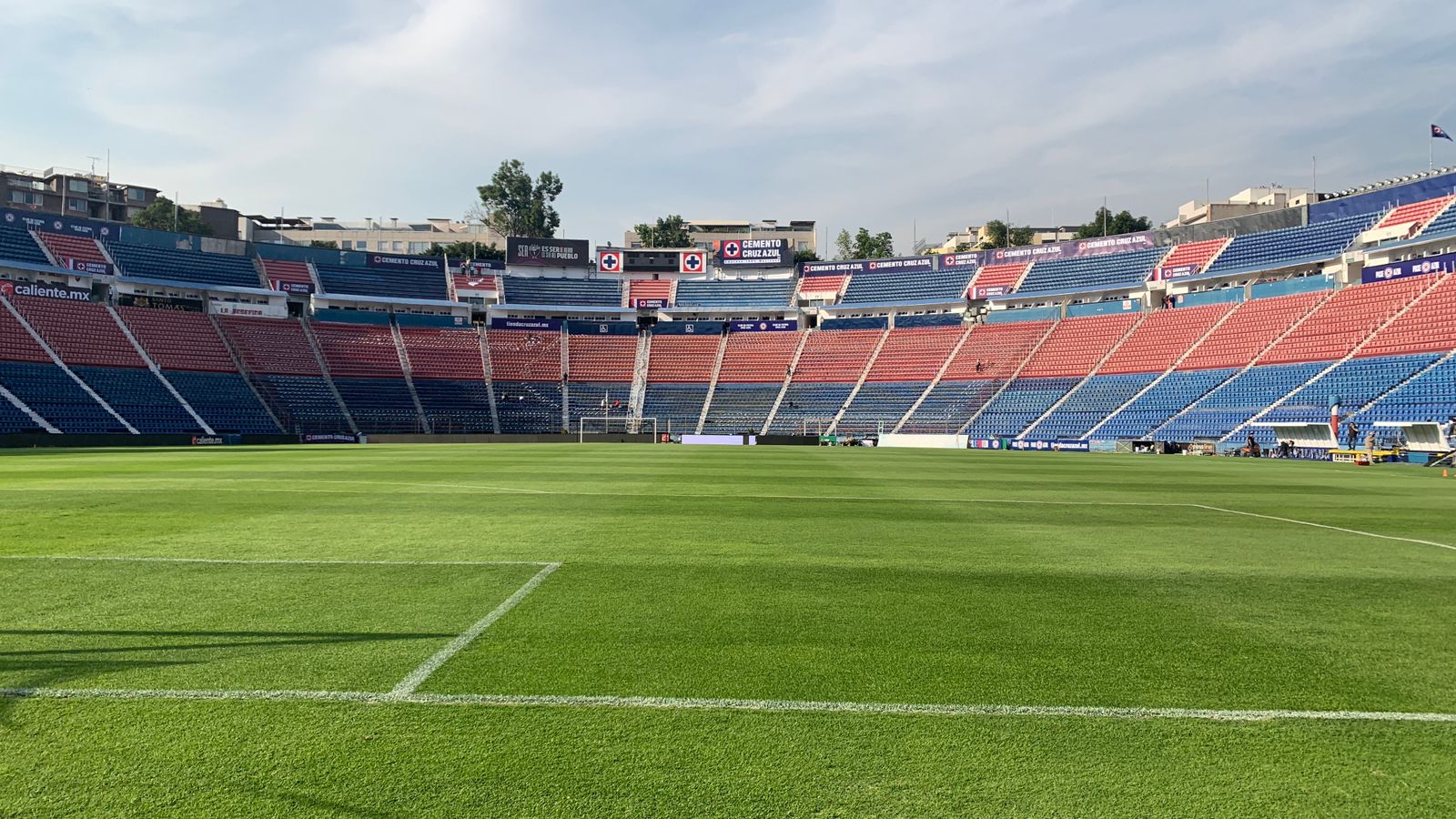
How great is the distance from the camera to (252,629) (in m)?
5.37

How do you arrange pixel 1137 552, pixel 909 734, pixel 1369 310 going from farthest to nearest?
pixel 1369 310 → pixel 1137 552 → pixel 909 734

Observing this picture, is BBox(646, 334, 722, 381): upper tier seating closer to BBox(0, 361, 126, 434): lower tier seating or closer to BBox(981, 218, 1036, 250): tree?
BBox(0, 361, 126, 434): lower tier seating

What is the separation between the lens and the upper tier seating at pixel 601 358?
67.8 meters

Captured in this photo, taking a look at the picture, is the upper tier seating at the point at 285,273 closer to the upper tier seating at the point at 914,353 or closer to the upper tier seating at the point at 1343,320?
the upper tier seating at the point at 914,353

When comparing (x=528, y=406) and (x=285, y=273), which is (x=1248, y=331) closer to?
(x=528, y=406)

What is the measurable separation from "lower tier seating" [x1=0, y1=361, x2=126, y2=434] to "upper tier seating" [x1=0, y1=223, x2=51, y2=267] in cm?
1350

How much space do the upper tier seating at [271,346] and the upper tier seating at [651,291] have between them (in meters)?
29.5

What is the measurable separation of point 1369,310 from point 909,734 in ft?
184

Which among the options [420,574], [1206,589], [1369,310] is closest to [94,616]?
[420,574]

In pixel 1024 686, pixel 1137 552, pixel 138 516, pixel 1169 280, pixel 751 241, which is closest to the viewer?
pixel 1024 686

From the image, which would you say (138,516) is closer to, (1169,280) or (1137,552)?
(1137,552)

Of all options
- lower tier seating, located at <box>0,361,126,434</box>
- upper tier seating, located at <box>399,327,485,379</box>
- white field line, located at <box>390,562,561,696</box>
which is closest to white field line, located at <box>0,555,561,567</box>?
white field line, located at <box>390,562,561,696</box>

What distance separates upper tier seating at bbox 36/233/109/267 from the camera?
57.9 m

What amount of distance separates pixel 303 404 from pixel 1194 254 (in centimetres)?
6940
